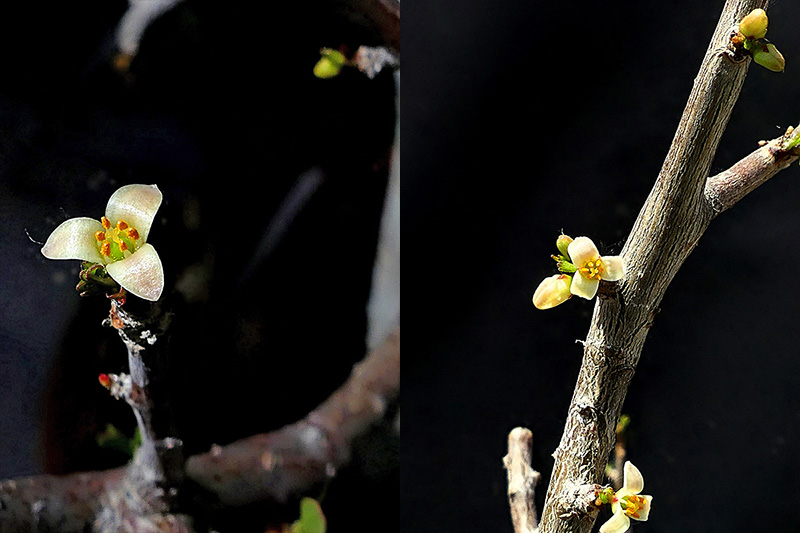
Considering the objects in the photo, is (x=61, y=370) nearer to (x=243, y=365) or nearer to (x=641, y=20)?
(x=243, y=365)

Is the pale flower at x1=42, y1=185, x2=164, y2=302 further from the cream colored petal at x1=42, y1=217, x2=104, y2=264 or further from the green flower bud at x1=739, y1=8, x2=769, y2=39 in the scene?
the green flower bud at x1=739, y1=8, x2=769, y2=39

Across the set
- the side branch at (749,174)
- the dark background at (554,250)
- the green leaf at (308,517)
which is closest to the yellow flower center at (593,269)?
the side branch at (749,174)

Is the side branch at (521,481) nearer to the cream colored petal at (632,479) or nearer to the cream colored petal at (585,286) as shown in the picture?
the cream colored petal at (632,479)

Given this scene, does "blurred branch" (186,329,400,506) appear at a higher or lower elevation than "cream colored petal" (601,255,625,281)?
lower

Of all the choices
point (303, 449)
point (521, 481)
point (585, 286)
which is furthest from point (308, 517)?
point (585, 286)

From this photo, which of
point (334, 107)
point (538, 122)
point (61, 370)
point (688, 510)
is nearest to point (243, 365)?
point (61, 370)

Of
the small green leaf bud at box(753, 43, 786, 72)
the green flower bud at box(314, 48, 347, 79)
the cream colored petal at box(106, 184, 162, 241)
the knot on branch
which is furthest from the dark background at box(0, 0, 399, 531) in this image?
the small green leaf bud at box(753, 43, 786, 72)
